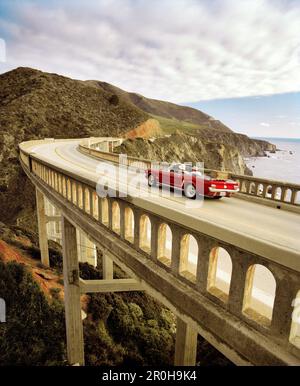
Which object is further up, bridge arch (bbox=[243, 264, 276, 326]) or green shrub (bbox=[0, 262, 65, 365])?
bridge arch (bbox=[243, 264, 276, 326])

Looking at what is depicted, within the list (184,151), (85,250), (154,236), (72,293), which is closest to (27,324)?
(72,293)

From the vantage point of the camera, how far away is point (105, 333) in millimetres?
14625

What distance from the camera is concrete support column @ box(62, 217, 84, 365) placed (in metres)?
9.05

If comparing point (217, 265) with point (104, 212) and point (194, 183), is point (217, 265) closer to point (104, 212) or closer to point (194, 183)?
point (104, 212)

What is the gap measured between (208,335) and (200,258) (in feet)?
3.20

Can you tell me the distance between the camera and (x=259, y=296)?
12.6 ft

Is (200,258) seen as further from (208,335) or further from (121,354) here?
(121,354)

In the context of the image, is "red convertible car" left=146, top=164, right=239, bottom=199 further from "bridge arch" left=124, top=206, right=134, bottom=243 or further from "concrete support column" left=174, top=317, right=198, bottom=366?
"concrete support column" left=174, top=317, right=198, bottom=366

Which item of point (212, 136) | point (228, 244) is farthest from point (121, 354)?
point (212, 136)

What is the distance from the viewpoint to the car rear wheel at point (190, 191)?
27.9ft

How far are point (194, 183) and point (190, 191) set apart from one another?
0.35 metres

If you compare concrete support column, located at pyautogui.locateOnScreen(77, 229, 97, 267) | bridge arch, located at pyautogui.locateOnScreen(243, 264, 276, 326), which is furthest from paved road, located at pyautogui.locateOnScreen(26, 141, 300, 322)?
concrete support column, located at pyautogui.locateOnScreen(77, 229, 97, 267)

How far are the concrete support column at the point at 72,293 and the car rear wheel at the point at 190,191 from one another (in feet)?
14.0

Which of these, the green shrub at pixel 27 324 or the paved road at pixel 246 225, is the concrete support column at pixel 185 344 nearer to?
the paved road at pixel 246 225
